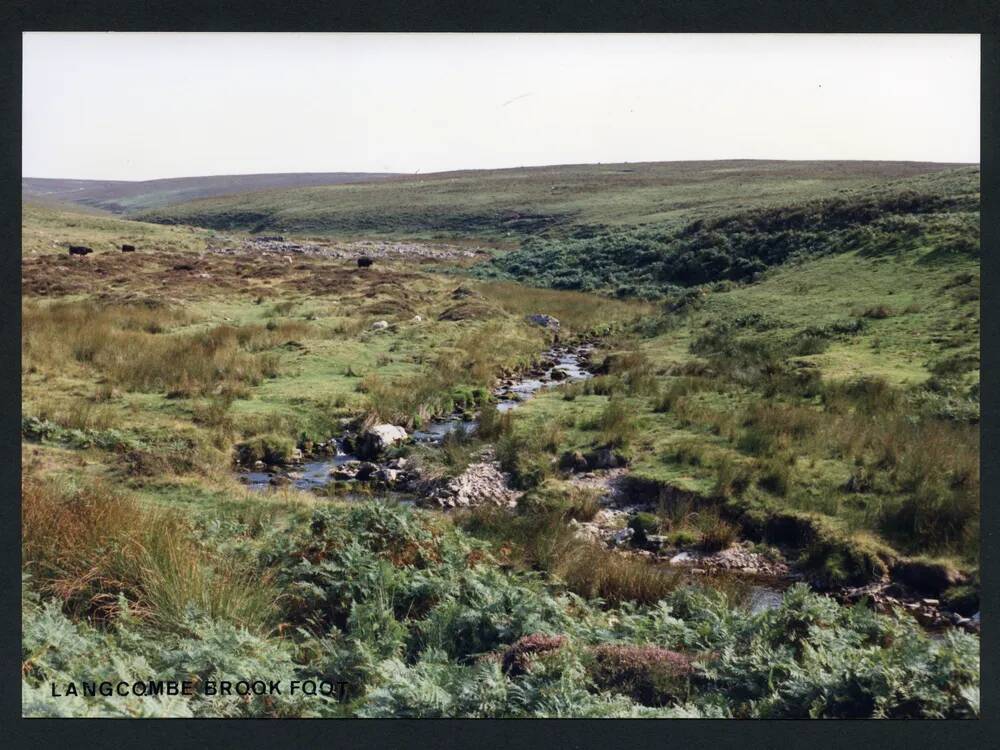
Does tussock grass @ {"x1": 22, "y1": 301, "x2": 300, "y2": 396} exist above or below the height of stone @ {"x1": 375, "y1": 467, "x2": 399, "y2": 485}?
above

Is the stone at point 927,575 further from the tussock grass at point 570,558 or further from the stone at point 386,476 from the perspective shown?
the stone at point 386,476

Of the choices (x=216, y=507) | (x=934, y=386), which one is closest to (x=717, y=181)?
(x=934, y=386)

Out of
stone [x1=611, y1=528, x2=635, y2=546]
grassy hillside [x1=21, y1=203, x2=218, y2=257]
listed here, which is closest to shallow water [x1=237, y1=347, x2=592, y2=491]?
stone [x1=611, y1=528, x2=635, y2=546]

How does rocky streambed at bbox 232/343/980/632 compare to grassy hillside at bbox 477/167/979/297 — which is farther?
grassy hillside at bbox 477/167/979/297

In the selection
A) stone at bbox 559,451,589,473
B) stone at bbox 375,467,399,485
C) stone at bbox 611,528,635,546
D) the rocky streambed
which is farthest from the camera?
stone at bbox 559,451,589,473

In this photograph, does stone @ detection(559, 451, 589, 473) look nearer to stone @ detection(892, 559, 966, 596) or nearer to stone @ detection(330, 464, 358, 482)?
stone @ detection(330, 464, 358, 482)

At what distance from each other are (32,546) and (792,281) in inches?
793

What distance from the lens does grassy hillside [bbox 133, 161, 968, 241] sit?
34.0 m

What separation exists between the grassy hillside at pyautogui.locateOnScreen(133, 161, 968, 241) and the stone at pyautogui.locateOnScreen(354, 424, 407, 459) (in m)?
18.6

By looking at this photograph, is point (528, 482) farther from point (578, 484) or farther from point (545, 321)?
point (545, 321)

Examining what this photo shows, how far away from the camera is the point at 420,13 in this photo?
6043 millimetres

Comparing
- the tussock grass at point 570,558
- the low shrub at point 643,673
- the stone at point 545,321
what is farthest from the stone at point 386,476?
the stone at point 545,321

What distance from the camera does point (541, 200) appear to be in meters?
42.4

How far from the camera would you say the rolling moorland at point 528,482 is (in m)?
5.66
